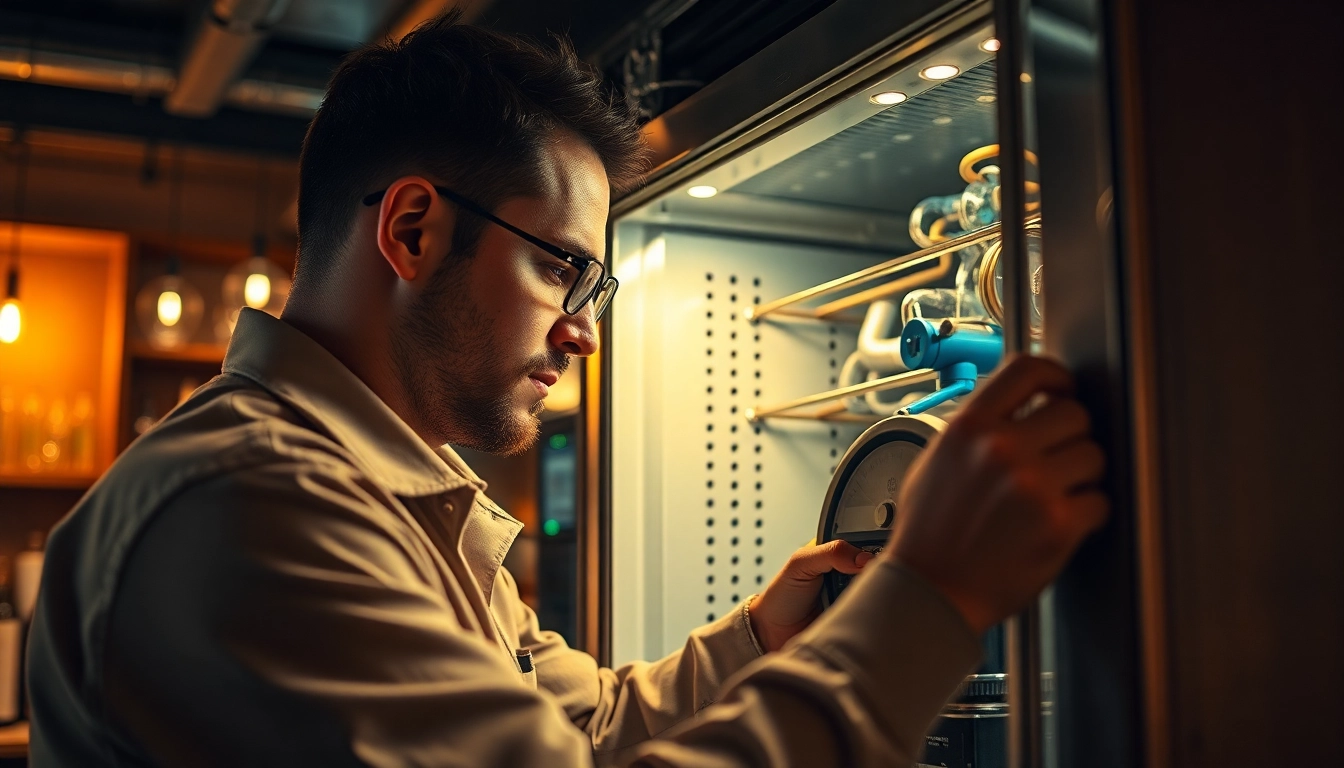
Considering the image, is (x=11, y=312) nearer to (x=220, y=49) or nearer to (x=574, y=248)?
(x=220, y=49)

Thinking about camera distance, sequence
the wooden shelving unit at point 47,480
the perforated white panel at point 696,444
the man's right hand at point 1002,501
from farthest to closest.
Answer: the wooden shelving unit at point 47,480
the perforated white panel at point 696,444
the man's right hand at point 1002,501

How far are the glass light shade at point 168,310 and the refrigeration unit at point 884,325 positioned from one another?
210 cm

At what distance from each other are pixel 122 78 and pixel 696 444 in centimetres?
246

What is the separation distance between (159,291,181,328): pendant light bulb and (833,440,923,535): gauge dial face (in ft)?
8.67

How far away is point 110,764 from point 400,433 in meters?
0.37

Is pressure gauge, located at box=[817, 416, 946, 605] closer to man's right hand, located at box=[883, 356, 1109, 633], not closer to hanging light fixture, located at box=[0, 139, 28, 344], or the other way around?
man's right hand, located at box=[883, 356, 1109, 633]

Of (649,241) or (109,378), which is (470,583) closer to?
(649,241)

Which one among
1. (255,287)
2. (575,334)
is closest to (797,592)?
(575,334)

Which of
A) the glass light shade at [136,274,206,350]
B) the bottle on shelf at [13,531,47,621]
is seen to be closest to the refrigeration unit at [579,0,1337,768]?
the glass light shade at [136,274,206,350]

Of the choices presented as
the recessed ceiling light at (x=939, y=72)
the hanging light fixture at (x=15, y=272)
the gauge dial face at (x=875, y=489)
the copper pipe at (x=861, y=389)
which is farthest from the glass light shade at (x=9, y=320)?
the recessed ceiling light at (x=939, y=72)

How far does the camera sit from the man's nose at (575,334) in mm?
1321

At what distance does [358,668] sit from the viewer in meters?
0.82

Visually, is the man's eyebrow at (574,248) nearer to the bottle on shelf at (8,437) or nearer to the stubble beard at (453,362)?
the stubble beard at (453,362)

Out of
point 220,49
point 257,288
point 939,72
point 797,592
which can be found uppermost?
point 220,49
